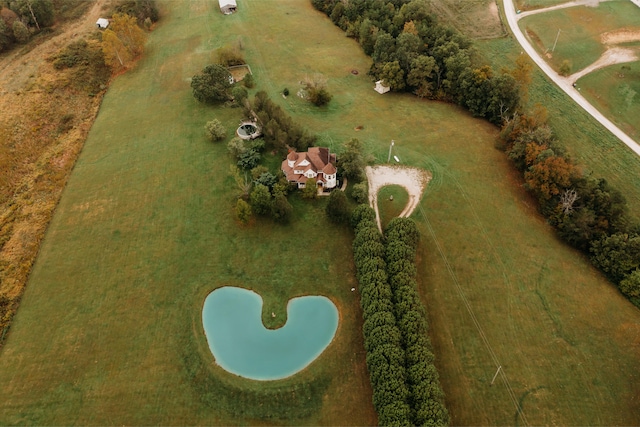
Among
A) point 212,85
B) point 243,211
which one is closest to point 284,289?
point 243,211

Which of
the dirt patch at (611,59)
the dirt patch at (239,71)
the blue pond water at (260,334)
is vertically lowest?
the blue pond water at (260,334)

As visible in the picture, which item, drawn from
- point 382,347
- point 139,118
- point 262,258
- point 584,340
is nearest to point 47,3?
point 139,118

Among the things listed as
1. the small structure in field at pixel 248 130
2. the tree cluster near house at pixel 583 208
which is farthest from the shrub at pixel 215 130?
the tree cluster near house at pixel 583 208

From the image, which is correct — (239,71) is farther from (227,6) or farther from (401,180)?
(401,180)

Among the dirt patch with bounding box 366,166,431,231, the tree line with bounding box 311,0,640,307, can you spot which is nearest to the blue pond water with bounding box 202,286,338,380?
the dirt patch with bounding box 366,166,431,231

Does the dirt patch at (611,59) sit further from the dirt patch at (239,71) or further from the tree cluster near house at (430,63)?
the dirt patch at (239,71)
